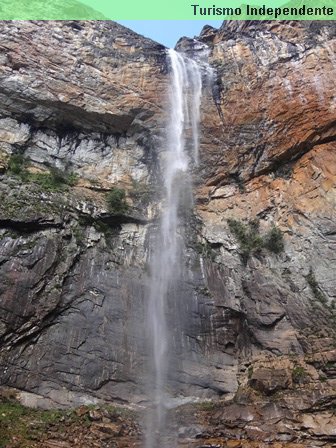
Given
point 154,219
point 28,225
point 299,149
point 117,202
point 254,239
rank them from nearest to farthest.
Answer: point 28,225 → point 254,239 → point 117,202 → point 154,219 → point 299,149

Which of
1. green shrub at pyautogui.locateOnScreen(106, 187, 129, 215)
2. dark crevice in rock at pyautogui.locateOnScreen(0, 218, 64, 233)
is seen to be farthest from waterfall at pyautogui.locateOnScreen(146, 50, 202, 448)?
dark crevice in rock at pyautogui.locateOnScreen(0, 218, 64, 233)

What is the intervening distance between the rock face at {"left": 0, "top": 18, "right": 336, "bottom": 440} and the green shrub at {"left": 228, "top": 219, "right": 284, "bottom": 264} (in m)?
0.06

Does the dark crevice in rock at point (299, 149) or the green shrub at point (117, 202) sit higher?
the dark crevice in rock at point (299, 149)

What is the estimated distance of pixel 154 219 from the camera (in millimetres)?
17234

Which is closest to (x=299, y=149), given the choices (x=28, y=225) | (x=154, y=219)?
(x=154, y=219)

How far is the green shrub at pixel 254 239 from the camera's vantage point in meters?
16.6

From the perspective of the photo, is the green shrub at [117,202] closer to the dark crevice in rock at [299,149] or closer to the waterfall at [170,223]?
the waterfall at [170,223]

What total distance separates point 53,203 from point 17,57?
691 cm

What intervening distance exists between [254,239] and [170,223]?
10.8 feet

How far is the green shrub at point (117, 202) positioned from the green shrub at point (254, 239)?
430 centimetres

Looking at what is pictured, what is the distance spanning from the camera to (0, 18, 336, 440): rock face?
12.9 metres

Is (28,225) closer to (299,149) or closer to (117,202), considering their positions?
(117,202)

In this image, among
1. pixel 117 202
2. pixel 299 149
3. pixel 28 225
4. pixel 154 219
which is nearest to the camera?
pixel 28 225

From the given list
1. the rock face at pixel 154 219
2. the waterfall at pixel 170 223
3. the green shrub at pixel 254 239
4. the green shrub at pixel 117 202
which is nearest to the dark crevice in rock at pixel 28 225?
the rock face at pixel 154 219
